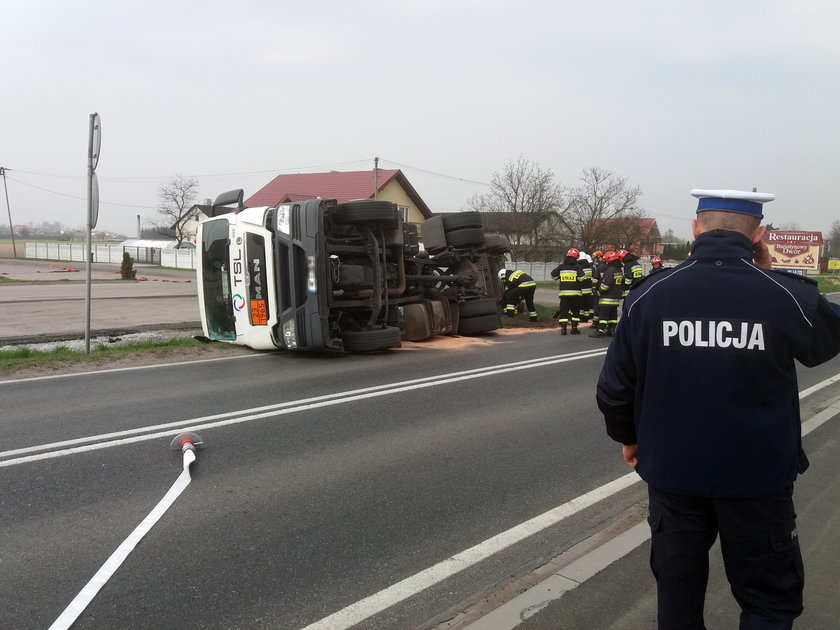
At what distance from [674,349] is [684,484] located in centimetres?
43

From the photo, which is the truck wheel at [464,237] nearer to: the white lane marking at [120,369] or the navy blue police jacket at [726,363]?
the white lane marking at [120,369]

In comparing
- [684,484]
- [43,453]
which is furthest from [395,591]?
[43,453]

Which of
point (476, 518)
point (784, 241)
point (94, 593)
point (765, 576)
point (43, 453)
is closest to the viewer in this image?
point (765, 576)

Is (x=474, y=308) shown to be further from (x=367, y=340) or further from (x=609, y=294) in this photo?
(x=367, y=340)

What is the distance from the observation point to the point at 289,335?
1016 centimetres

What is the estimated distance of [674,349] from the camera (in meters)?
2.19

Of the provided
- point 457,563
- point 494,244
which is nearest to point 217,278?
point 494,244

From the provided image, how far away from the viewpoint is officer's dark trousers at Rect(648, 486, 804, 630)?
2105 millimetres

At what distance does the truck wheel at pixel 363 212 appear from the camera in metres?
10.4

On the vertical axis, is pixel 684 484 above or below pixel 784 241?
below

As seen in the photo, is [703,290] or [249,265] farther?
[249,265]

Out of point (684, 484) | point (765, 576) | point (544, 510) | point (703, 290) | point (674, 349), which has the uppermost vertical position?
point (703, 290)

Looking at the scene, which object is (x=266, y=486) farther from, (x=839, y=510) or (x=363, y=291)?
(x=363, y=291)

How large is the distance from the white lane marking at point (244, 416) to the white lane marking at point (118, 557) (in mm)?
1053
